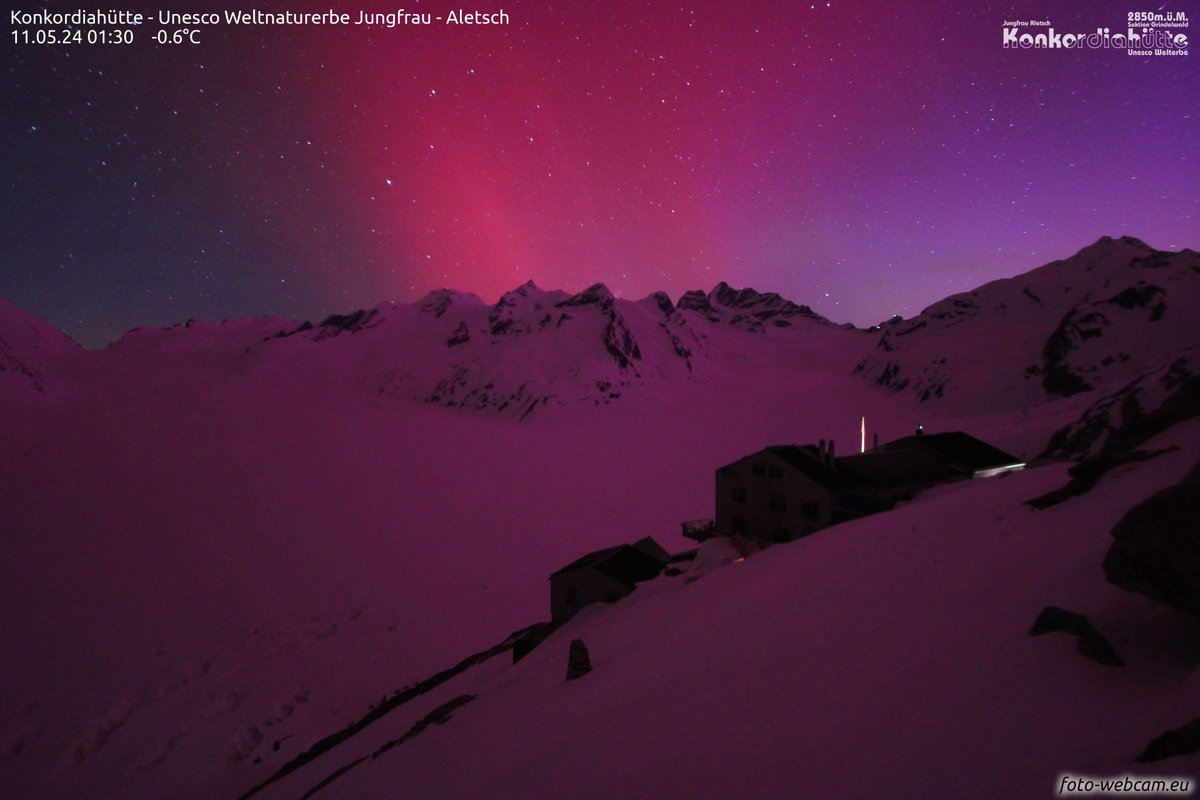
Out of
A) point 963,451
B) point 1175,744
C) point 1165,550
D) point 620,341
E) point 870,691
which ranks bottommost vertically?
point 963,451

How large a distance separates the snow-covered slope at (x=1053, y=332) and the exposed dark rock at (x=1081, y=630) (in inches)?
3522

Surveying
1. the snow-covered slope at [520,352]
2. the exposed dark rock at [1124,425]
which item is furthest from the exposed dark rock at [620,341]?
Result: the exposed dark rock at [1124,425]

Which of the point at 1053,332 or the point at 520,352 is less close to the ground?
the point at 520,352

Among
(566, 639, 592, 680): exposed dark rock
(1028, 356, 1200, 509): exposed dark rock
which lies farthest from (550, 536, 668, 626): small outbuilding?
(1028, 356, 1200, 509): exposed dark rock

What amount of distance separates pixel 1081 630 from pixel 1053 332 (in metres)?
128

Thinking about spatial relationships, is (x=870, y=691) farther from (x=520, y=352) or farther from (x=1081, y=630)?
(x=520, y=352)

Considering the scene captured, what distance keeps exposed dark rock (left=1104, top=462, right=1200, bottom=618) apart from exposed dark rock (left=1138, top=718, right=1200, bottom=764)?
68.9 inches

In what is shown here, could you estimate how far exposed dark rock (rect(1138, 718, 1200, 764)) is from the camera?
10.9 ft

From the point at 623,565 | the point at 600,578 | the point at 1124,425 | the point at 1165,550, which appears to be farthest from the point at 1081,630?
the point at 623,565

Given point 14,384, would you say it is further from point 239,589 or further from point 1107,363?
point 1107,363

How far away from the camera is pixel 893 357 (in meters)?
131

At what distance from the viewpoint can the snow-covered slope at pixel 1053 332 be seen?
301 feet

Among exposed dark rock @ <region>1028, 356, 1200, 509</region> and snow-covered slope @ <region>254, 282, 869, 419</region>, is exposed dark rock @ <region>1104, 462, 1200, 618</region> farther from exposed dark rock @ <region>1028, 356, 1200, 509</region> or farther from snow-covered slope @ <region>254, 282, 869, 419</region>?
snow-covered slope @ <region>254, 282, 869, 419</region>

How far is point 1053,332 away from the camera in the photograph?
4018 inches
